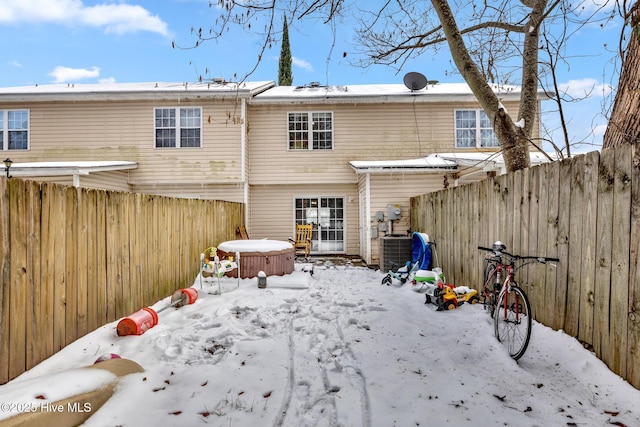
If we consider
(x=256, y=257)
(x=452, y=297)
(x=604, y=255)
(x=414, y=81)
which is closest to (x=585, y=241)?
(x=604, y=255)

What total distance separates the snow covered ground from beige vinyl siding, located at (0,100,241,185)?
7.68m

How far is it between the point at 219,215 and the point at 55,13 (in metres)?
5.92

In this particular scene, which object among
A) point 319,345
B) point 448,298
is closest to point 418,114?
point 448,298

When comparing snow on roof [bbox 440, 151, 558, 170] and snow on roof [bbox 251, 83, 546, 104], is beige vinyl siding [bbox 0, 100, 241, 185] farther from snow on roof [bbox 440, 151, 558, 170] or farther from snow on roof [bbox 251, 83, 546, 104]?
snow on roof [bbox 440, 151, 558, 170]

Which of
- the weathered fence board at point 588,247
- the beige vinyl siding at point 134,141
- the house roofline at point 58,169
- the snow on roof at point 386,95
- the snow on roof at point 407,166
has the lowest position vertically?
the weathered fence board at point 588,247

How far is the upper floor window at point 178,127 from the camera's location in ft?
36.8

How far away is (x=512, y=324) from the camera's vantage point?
3.21m

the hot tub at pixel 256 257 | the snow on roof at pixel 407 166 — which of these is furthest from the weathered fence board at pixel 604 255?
the snow on roof at pixel 407 166

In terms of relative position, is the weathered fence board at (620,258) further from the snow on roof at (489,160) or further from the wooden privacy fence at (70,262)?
the snow on roof at (489,160)

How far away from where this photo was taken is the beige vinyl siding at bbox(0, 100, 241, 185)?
11141mm

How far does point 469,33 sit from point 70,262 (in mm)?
8040

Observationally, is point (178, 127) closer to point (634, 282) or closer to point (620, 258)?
point (620, 258)

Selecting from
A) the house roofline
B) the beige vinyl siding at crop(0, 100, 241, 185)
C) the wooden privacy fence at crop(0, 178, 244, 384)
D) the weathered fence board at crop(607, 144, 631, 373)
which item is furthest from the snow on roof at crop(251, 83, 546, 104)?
the weathered fence board at crop(607, 144, 631, 373)

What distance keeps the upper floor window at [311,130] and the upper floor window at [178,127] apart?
10.3 ft
